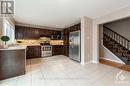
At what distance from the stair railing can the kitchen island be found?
567 centimetres

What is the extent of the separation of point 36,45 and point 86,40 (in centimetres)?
378

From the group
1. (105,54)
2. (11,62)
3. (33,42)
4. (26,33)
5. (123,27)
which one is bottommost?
(105,54)

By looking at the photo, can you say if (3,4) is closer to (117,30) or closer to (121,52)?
(121,52)

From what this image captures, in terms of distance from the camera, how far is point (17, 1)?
2.90m

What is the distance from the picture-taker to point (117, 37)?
5945mm

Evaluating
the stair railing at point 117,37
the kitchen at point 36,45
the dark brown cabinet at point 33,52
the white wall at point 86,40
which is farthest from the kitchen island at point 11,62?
→ the stair railing at point 117,37

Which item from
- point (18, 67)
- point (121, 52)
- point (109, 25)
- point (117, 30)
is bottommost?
point (18, 67)

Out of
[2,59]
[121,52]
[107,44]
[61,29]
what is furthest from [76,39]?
[2,59]

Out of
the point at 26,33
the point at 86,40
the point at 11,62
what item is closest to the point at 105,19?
the point at 86,40

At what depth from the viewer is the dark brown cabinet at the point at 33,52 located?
6.28 meters

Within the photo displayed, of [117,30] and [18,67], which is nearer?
[18,67]

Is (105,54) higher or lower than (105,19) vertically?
lower

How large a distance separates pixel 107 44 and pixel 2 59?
5.77 m

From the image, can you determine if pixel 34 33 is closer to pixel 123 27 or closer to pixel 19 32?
pixel 19 32
